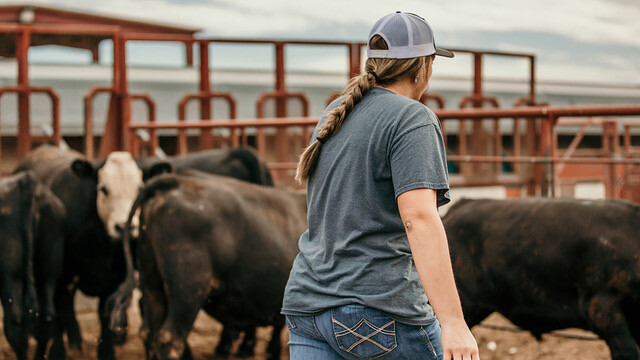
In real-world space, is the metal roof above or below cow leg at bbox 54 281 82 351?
above

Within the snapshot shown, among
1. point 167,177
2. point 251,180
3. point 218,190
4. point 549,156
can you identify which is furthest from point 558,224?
point 251,180

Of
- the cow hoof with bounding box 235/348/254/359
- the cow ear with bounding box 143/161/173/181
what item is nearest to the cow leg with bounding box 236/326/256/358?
the cow hoof with bounding box 235/348/254/359

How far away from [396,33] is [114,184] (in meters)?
4.43

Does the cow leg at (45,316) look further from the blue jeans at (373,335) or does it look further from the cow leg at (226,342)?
the blue jeans at (373,335)

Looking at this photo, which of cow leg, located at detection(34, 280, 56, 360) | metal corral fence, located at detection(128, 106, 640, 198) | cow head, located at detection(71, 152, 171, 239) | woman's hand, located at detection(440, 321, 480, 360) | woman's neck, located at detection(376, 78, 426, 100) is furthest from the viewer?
cow head, located at detection(71, 152, 171, 239)

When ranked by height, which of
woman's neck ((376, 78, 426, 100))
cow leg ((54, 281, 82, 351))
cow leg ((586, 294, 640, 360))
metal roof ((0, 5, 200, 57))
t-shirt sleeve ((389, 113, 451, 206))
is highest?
metal roof ((0, 5, 200, 57))

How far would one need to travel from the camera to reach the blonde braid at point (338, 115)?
76.7 inches

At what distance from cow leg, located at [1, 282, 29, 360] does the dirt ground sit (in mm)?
643

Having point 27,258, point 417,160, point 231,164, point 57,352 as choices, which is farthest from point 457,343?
point 231,164

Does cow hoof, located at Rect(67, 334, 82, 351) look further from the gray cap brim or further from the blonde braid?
the gray cap brim

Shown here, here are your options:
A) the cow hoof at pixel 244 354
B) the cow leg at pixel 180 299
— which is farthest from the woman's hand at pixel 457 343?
the cow hoof at pixel 244 354

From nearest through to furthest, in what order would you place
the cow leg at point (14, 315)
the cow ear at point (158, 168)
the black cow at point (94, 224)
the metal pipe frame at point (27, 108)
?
the cow leg at point (14, 315), the cow ear at point (158, 168), the black cow at point (94, 224), the metal pipe frame at point (27, 108)

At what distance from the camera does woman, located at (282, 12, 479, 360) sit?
1773mm

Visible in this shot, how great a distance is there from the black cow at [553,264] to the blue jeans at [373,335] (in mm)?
2118
